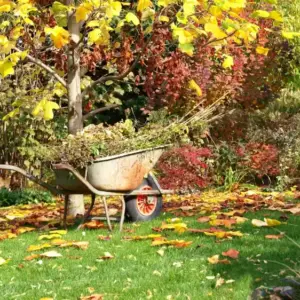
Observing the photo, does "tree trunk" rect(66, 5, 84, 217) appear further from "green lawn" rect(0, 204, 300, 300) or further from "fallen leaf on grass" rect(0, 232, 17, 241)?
"green lawn" rect(0, 204, 300, 300)

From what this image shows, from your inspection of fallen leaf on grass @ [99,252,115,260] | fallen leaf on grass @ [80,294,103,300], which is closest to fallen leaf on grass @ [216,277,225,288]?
fallen leaf on grass @ [80,294,103,300]

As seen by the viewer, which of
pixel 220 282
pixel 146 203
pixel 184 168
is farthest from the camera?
pixel 184 168

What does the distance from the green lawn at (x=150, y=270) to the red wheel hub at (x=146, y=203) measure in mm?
888

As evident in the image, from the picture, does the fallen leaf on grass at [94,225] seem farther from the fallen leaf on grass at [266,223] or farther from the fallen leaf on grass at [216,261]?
the fallen leaf on grass at [216,261]

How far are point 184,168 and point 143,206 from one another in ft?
9.37

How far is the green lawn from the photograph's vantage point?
149 inches

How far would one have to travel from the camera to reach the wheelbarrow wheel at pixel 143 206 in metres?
6.17

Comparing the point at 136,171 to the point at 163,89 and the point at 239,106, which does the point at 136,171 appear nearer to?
the point at 163,89

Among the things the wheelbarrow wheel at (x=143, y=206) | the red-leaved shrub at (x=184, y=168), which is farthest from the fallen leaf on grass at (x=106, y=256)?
the red-leaved shrub at (x=184, y=168)

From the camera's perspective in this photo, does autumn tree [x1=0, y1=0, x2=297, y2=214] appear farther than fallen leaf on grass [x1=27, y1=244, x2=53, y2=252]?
Yes

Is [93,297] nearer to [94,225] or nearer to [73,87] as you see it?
[94,225]

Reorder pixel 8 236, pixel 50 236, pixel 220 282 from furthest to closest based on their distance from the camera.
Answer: pixel 8 236
pixel 50 236
pixel 220 282

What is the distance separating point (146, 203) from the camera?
6305mm

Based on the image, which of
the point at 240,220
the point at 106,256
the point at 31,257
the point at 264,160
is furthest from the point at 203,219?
the point at 264,160
